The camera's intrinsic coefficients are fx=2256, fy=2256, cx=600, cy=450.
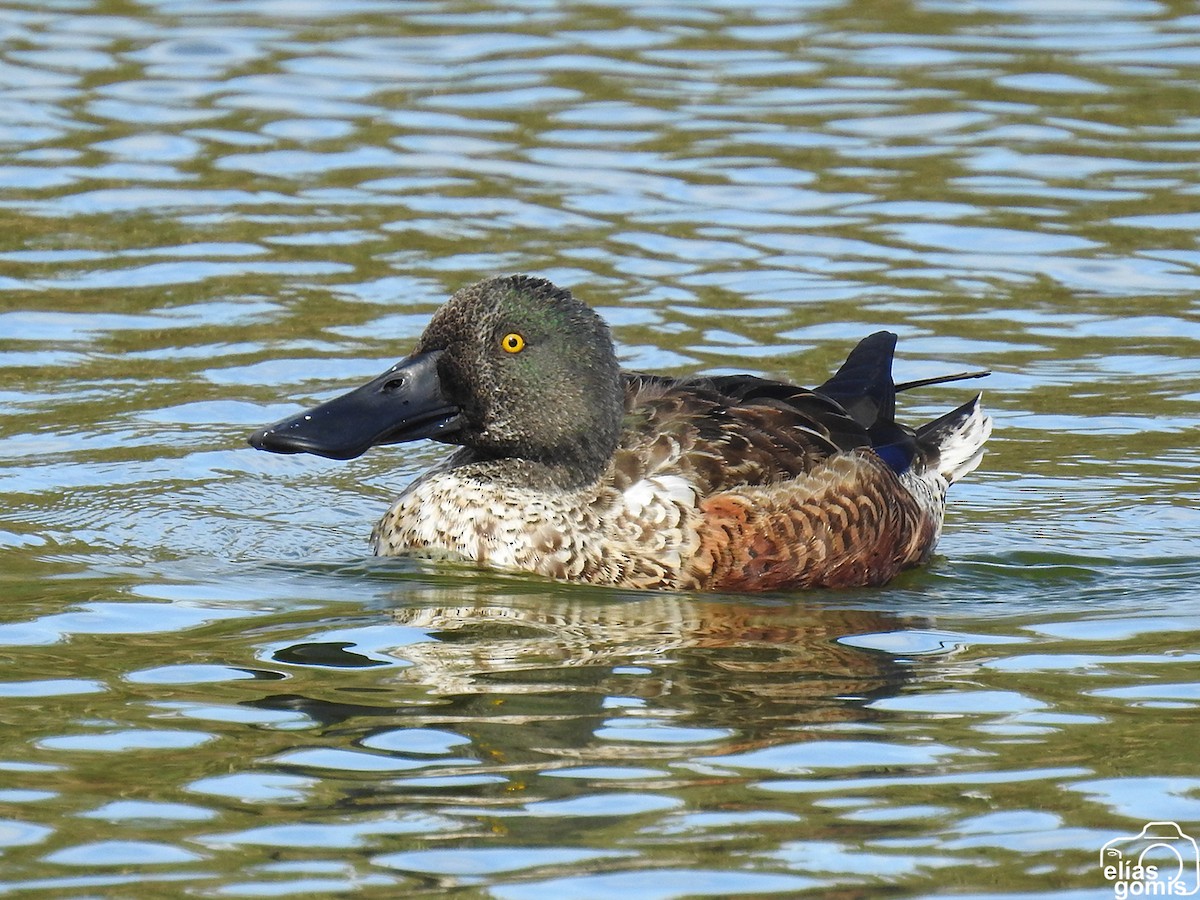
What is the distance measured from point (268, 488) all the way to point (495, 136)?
17.5 feet

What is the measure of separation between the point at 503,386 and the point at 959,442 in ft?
7.80

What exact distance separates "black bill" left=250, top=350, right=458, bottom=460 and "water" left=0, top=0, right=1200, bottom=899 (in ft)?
1.73

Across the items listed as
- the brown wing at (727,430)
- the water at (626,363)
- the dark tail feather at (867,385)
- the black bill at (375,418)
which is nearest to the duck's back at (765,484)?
the brown wing at (727,430)

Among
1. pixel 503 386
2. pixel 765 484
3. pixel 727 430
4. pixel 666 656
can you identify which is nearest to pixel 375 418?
pixel 503 386

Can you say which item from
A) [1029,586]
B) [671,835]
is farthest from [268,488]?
[671,835]

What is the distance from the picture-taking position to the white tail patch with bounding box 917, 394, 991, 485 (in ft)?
32.1

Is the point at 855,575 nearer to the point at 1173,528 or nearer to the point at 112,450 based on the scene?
the point at 1173,528

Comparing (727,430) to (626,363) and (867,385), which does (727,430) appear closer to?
(867,385)

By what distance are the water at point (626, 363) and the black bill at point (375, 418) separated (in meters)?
0.53

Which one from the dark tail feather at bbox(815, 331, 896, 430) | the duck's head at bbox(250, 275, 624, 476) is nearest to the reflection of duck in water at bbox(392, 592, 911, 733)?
the duck's head at bbox(250, 275, 624, 476)

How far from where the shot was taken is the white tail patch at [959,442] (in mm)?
9797

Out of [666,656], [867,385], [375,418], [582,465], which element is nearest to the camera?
[666,656]

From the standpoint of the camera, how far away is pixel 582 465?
854cm

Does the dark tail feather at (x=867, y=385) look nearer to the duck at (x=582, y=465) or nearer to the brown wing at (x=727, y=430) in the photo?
the brown wing at (x=727, y=430)
